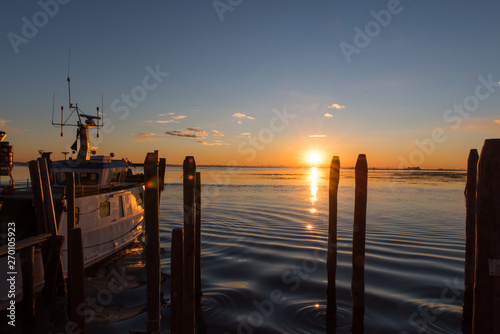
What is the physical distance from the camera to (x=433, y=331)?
7641 mm

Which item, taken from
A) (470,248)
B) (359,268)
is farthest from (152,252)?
(470,248)

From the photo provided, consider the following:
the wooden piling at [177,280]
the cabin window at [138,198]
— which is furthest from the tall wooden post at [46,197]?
the cabin window at [138,198]

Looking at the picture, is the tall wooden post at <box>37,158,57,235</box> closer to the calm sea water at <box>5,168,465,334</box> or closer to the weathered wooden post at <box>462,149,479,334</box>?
the calm sea water at <box>5,168,465,334</box>

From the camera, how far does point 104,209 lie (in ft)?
45.0

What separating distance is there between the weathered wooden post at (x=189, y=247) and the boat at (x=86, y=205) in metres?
5.49

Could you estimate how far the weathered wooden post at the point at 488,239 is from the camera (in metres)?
3.84

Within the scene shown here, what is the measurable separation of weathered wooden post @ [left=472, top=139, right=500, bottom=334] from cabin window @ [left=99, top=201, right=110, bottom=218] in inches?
536

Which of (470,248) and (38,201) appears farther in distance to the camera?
(38,201)

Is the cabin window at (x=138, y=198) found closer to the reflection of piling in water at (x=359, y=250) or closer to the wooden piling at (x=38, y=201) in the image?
the wooden piling at (x=38, y=201)

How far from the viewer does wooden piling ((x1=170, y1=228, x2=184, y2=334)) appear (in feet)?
18.5

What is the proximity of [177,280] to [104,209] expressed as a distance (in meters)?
9.55

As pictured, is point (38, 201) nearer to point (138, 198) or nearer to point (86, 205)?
point (86, 205)

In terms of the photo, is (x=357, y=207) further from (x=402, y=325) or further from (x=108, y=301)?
(x=108, y=301)

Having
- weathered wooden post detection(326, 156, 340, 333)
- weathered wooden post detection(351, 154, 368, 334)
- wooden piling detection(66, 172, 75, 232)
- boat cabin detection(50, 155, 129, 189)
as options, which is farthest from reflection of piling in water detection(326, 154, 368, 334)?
boat cabin detection(50, 155, 129, 189)
